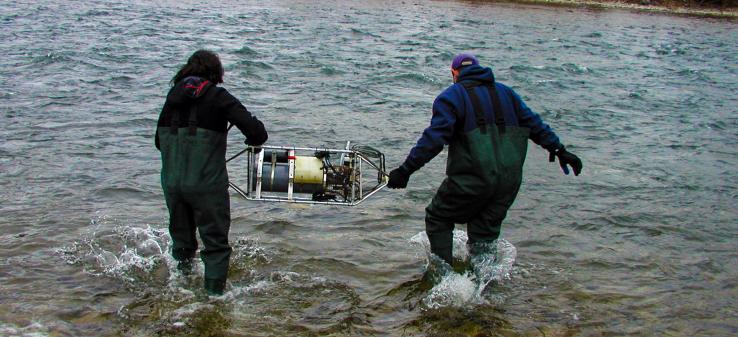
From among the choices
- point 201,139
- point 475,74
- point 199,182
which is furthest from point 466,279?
point 201,139

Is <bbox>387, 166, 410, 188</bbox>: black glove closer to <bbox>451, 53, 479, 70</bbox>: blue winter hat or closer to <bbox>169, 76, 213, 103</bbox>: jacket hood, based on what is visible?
<bbox>451, 53, 479, 70</bbox>: blue winter hat

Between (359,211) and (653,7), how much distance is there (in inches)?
1939

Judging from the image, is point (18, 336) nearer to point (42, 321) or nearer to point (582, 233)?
point (42, 321)

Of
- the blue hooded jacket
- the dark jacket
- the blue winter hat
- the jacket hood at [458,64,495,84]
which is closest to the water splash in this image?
the blue hooded jacket

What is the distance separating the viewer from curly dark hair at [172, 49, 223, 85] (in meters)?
5.95

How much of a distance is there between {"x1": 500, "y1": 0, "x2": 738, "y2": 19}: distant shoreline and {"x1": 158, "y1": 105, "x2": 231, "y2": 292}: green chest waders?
158 ft

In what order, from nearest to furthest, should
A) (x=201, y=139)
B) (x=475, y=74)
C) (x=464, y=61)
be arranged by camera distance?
(x=201, y=139), (x=475, y=74), (x=464, y=61)

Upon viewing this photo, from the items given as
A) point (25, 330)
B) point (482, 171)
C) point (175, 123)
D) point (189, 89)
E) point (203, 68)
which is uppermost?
point (203, 68)

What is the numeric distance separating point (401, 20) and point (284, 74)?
55.4ft

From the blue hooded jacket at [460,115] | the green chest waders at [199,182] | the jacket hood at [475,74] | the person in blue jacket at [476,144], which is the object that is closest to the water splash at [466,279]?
the person in blue jacket at [476,144]

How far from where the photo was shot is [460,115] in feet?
20.3

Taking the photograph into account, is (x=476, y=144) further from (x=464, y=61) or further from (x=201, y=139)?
(x=201, y=139)

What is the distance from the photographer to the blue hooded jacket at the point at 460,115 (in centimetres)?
614

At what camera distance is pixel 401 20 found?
34.5 meters
